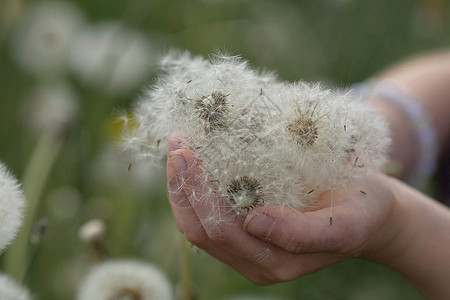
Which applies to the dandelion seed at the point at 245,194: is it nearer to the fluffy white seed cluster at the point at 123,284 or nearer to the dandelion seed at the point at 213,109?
the dandelion seed at the point at 213,109

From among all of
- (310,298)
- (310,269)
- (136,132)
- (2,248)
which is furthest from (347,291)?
(2,248)

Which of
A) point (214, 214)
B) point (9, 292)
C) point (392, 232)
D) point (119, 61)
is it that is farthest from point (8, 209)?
point (119, 61)

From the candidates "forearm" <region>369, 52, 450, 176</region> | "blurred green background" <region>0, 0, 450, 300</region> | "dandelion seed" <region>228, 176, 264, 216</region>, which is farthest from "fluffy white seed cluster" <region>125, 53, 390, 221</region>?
"forearm" <region>369, 52, 450, 176</region>

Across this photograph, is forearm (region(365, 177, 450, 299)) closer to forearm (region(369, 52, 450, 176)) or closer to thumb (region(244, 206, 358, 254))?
thumb (region(244, 206, 358, 254))

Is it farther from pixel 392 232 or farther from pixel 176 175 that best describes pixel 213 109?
pixel 392 232

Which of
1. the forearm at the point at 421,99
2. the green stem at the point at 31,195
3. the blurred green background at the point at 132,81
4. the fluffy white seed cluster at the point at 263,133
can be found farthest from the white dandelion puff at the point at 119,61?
the fluffy white seed cluster at the point at 263,133

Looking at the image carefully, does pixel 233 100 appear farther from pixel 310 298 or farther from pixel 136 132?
pixel 310 298
